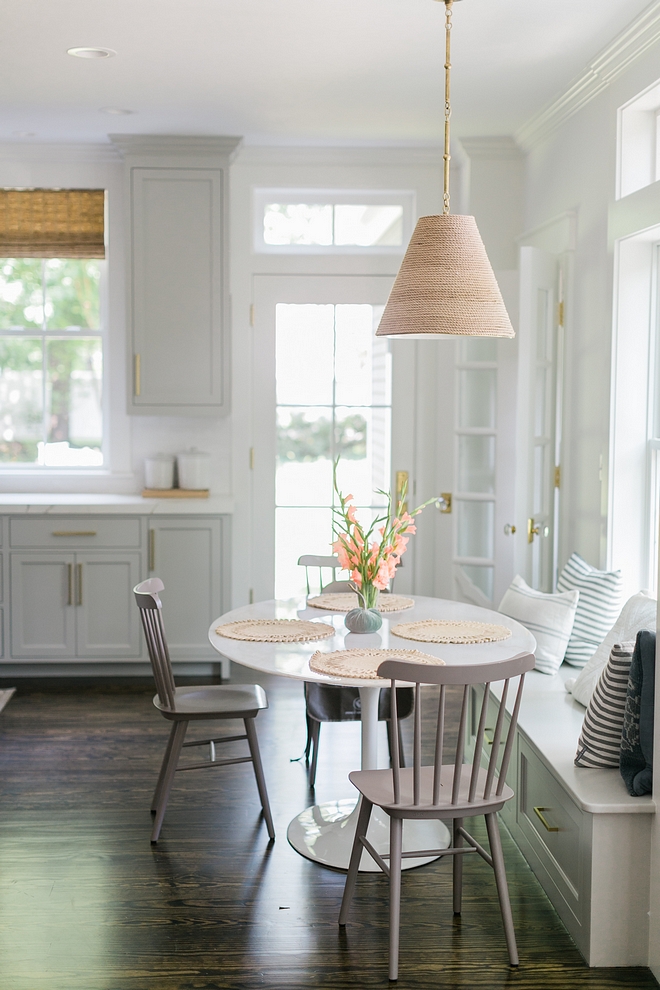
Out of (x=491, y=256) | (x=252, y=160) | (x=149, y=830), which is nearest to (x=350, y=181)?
(x=252, y=160)

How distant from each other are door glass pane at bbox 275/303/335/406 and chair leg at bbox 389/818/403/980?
11.2 feet

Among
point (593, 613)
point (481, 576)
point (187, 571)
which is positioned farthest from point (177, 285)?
point (593, 613)

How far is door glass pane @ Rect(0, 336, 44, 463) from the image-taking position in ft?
18.5

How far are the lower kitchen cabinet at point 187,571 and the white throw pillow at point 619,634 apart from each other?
2260mm

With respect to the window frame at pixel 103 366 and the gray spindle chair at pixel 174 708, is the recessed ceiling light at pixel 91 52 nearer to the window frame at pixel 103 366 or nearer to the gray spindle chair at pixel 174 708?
the window frame at pixel 103 366

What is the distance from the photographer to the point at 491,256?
17.4ft

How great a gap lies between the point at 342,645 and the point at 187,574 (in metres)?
2.21

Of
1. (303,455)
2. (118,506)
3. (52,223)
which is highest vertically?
(52,223)

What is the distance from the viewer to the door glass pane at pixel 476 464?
487cm

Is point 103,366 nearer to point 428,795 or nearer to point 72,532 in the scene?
point 72,532

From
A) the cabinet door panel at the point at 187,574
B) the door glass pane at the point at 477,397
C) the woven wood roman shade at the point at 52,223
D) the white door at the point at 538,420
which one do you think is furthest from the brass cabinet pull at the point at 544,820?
the woven wood roman shade at the point at 52,223

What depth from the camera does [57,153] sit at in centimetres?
546

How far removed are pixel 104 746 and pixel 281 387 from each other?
2.34 meters

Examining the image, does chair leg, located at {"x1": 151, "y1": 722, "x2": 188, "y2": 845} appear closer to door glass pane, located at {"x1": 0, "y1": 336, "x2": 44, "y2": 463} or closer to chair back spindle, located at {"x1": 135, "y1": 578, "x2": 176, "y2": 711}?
chair back spindle, located at {"x1": 135, "y1": 578, "x2": 176, "y2": 711}
